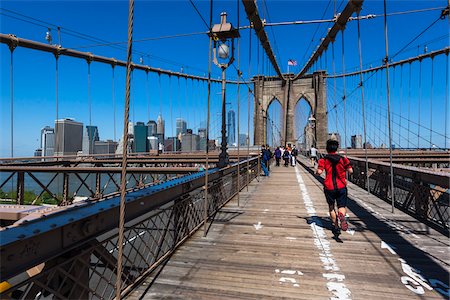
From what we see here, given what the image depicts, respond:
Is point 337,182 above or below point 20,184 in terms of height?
above

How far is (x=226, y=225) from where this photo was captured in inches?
191

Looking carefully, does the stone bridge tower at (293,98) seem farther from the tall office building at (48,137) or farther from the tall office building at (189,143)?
the tall office building at (48,137)

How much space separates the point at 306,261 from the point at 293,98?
5170 centimetres

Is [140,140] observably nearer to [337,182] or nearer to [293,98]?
[293,98]

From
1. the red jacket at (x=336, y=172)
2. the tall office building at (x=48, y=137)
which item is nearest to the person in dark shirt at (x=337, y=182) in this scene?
the red jacket at (x=336, y=172)

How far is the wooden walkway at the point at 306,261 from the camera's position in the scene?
2.61 meters

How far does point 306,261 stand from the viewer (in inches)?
130

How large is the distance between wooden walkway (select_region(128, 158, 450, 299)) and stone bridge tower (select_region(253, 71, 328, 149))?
40.5 metres

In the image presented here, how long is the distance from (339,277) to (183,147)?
3760 centimetres

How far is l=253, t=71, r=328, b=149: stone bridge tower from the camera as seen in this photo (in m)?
47.2

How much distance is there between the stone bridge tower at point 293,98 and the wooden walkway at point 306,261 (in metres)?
40.5

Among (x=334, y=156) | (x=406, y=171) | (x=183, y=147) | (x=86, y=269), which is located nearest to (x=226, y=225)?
(x=334, y=156)

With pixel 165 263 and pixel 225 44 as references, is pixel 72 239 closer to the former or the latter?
pixel 165 263

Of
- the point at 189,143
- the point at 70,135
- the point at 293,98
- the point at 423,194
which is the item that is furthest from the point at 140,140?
the point at 423,194
